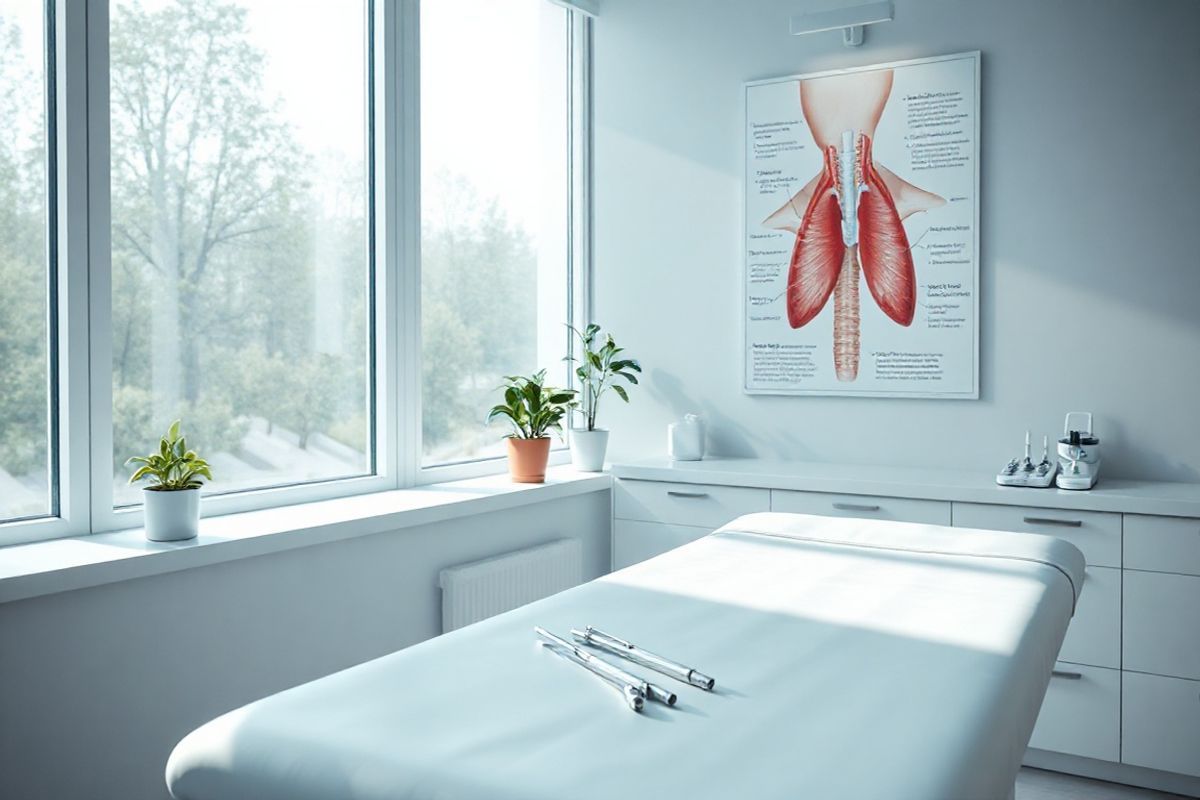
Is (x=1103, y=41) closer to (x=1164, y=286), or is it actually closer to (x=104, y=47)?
(x=1164, y=286)

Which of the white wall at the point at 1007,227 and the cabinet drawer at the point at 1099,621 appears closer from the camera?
the cabinet drawer at the point at 1099,621

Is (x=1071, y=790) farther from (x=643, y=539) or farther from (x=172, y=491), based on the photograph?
(x=172, y=491)

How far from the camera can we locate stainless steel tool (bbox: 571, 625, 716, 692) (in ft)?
4.17

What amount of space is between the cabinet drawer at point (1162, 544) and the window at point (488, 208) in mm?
2060

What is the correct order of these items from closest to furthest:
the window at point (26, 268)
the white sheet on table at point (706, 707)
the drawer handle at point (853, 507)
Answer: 1. the white sheet on table at point (706, 707)
2. the window at point (26, 268)
3. the drawer handle at point (853, 507)

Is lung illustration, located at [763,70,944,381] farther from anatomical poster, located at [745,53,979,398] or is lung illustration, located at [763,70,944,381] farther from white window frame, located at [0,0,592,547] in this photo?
white window frame, located at [0,0,592,547]

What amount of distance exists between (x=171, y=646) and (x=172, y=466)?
1.29ft

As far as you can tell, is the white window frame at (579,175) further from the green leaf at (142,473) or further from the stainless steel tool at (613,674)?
the stainless steel tool at (613,674)

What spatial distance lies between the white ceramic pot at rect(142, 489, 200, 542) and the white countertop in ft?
5.39

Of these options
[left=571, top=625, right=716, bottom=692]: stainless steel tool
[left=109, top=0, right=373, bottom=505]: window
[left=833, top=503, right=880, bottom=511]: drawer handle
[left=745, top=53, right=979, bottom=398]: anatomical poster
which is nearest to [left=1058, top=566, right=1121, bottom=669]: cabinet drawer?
[left=833, top=503, right=880, bottom=511]: drawer handle

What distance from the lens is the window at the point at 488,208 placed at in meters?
3.29

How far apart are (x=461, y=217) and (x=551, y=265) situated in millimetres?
602

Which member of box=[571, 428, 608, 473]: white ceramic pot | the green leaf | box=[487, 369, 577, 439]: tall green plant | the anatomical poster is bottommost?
box=[571, 428, 608, 473]: white ceramic pot

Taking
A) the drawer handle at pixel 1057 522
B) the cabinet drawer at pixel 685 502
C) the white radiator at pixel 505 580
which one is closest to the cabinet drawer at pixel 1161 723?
the drawer handle at pixel 1057 522
